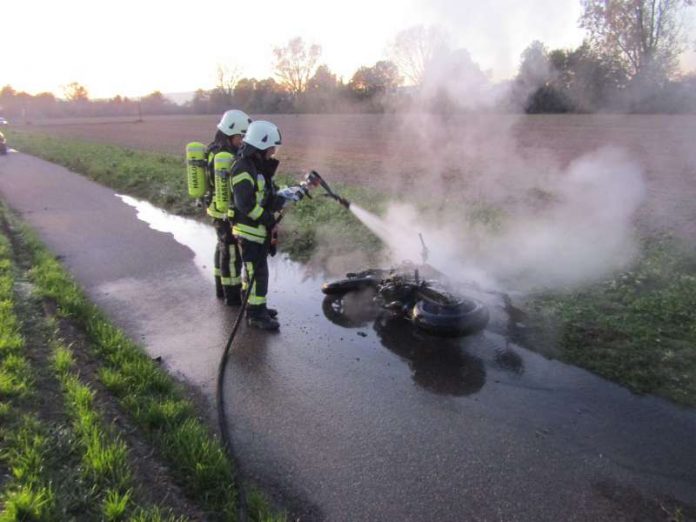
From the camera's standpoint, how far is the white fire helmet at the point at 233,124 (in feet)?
18.9

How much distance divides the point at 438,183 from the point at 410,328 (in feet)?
26.4

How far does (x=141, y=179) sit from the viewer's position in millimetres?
15984

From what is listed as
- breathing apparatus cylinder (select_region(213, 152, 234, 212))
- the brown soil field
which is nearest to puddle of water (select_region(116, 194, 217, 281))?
breathing apparatus cylinder (select_region(213, 152, 234, 212))

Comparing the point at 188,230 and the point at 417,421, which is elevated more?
the point at 417,421

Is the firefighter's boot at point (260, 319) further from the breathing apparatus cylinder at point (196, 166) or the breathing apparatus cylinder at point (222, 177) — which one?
the breathing apparatus cylinder at point (196, 166)

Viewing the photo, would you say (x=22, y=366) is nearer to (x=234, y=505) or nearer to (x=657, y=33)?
(x=234, y=505)

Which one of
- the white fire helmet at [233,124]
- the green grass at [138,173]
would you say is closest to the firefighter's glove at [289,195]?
the white fire helmet at [233,124]

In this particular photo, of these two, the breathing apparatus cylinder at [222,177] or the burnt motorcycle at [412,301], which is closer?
the burnt motorcycle at [412,301]

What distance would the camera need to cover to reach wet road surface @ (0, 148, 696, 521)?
2.95 m

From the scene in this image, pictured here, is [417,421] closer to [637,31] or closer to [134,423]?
[134,423]

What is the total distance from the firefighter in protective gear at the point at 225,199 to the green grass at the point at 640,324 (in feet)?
11.9

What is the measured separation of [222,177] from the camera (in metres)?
5.67

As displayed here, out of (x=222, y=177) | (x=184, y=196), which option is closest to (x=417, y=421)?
(x=222, y=177)

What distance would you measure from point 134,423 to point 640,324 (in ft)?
15.6
